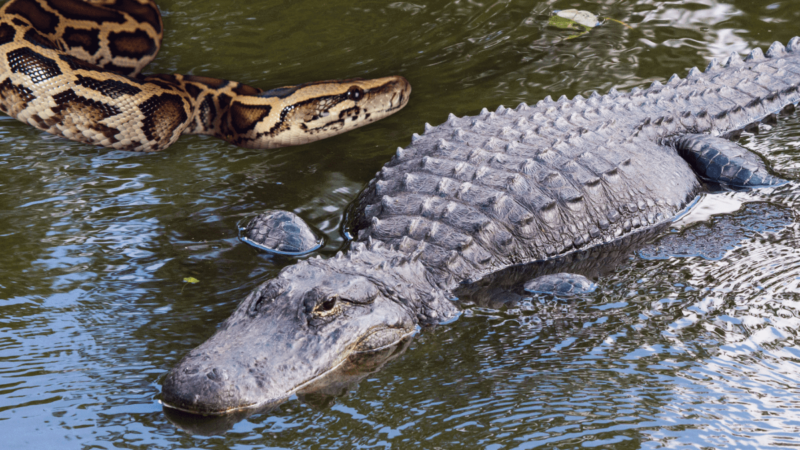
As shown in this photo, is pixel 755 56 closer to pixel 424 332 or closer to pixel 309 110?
pixel 309 110

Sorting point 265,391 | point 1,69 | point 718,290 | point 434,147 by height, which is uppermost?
point 1,69

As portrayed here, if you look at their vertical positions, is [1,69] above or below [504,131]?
above

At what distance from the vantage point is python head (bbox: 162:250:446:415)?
288 centimetres

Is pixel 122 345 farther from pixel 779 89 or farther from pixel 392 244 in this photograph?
pixel 779 89

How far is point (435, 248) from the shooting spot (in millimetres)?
3918

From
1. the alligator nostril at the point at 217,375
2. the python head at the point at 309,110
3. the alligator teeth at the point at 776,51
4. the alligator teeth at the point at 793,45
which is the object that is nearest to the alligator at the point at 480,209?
the alligator nostril at the point at 217,375

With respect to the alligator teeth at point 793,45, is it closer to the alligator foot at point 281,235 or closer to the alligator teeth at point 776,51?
the alligator teeth at point 776,51

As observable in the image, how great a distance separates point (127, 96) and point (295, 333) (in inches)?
136

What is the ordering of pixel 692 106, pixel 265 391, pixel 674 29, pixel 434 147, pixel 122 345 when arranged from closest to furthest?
1. pixel 265 391
2. pixel 122 345
3. pixel 434 147
4. pixel 692 106
5. pixel 674 29

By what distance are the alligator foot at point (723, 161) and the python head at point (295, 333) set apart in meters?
2.39

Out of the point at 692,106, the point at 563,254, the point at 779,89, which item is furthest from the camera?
the point at 779,89

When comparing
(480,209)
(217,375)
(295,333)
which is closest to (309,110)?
(480,209)

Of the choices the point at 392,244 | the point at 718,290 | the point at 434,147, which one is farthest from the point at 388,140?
the point at 718,290

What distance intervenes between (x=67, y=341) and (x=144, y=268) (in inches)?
30.2
